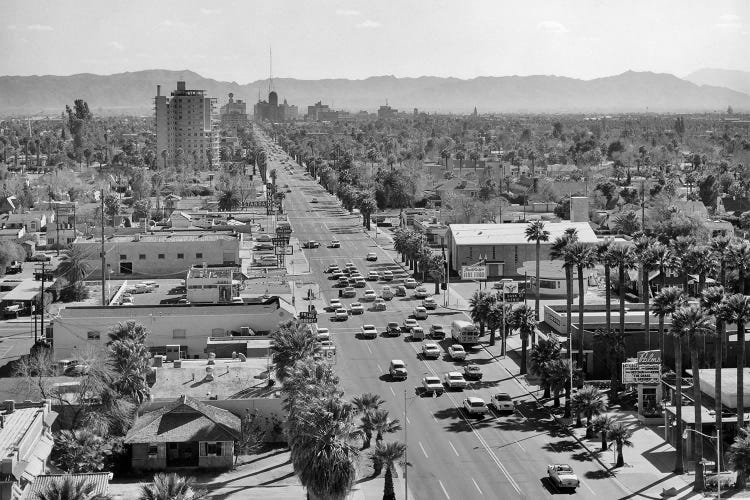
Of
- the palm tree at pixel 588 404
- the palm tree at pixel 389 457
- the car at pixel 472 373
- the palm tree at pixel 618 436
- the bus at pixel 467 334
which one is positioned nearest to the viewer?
the palm tree at pixel 389 457

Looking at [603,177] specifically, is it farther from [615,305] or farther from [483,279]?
[615,305]

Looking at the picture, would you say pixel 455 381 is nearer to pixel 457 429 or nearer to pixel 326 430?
pixel 457 429

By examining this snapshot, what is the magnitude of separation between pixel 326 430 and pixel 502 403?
57.2 feet

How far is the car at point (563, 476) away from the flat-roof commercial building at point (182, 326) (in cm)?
2045

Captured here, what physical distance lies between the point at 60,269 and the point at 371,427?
49141 millimetres

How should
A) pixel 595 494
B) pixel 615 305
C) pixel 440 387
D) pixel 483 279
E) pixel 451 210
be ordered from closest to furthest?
1. pixel 595 494
2. pixel 440 387
3. pixel 615 305
4. pixel 483 279
5. pixel 451 210

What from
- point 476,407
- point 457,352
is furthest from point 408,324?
point 476,407

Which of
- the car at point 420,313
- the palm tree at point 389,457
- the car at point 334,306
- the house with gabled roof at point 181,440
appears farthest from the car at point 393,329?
the palm tree at point 389,457

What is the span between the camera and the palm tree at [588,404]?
173ft

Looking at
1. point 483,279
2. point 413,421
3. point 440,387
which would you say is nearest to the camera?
point 413,421

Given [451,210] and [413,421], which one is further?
[451,210]

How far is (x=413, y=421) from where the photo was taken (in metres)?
55.1

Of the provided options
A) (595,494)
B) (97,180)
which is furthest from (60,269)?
(97,180)

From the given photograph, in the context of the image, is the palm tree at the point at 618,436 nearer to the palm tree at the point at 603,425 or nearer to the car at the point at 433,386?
the palm tree at the point at 603,425
